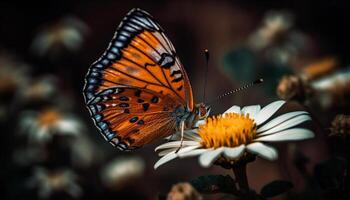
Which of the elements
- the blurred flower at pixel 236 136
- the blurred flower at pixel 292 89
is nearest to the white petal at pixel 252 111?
the blurred flower at pixel 236 136

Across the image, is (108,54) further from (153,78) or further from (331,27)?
(331,27)

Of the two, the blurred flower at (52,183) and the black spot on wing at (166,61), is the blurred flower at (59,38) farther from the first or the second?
the black spot on wing at (166,61)

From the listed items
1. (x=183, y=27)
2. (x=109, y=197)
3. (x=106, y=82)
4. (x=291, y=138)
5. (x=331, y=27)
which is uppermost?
(x=183, y=27)

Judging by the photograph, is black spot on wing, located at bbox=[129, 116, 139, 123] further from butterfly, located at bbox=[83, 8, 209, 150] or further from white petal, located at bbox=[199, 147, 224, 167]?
white petal, located at bbox=[199, 147, 224, 167]

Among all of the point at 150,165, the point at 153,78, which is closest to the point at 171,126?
the point at 153,78

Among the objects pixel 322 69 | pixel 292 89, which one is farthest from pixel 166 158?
pixel 322 69

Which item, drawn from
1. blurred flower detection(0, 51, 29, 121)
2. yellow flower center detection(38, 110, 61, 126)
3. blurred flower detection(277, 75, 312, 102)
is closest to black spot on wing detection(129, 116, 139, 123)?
blurred flower detection(277, 75, 312, 102)

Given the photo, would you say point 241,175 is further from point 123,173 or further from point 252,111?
point 123,173

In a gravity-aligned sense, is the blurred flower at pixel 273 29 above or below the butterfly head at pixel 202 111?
above
